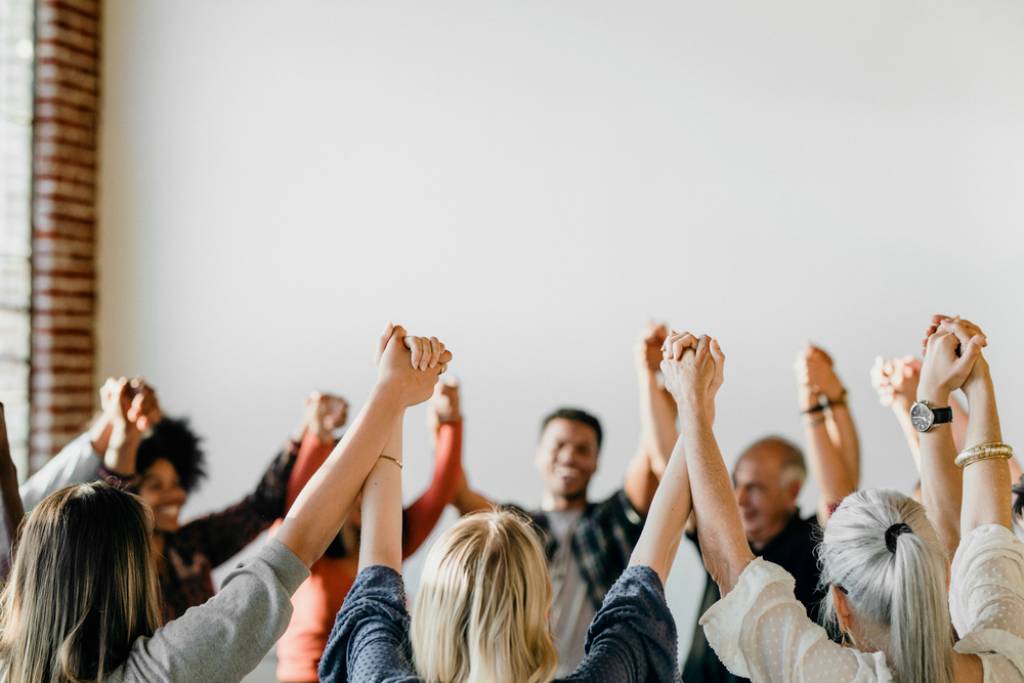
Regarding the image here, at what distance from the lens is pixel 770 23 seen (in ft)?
11.7

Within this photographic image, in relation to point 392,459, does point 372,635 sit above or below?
below

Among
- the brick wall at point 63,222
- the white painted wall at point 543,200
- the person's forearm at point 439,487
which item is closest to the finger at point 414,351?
the person's forearm at point 439,487

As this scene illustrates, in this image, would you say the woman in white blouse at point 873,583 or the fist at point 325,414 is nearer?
the woman in white blouse at point 873,583

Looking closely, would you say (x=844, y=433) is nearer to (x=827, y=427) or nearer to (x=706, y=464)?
(x=827, y=427)

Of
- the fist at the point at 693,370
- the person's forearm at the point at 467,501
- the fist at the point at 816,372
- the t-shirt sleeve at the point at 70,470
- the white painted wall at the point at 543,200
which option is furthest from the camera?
the white painted wall at the point at 543,200

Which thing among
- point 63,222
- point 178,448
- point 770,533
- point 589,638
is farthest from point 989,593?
point 63,222

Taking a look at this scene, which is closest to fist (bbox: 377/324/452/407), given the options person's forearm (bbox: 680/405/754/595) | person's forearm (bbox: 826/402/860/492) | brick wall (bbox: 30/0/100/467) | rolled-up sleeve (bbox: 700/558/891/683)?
person's forearm (bbox: 680/405/754/595)

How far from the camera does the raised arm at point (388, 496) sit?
1486 millimetres

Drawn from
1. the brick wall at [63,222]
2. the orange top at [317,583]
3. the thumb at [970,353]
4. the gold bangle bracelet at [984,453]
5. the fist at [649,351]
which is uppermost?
the brick wall at [63,222]

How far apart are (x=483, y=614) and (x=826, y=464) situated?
130 cm

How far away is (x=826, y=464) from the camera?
7.69ft

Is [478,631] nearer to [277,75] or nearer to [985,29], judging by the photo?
[985,29]

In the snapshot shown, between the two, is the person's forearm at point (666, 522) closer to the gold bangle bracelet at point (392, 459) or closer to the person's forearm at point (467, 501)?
the gold bangle bracelet at point (392, 459)

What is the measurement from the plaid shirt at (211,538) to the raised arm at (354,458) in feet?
3.42
